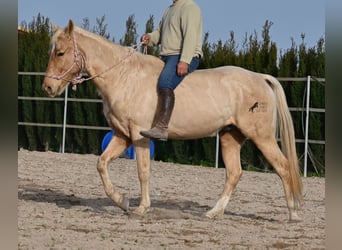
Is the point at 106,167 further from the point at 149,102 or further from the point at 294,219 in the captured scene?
the point at 294,219

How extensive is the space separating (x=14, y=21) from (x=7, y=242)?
35 cm

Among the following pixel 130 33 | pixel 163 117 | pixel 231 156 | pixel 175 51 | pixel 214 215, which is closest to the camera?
pixel 163 117

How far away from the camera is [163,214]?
229 inches

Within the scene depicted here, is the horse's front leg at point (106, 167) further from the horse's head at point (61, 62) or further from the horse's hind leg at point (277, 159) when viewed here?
the horse's hind leg at point (277, 159)

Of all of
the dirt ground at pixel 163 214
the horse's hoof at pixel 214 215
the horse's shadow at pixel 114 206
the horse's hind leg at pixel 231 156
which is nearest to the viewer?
the dirt ground at pixel 163 214

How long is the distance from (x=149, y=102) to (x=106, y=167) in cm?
70

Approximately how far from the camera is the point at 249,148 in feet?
38.3

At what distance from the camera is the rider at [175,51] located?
5.45m

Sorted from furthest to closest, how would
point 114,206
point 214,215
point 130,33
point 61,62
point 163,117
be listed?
point 130,33, point 114,206, point 214,215, point 61,62, point 163,117

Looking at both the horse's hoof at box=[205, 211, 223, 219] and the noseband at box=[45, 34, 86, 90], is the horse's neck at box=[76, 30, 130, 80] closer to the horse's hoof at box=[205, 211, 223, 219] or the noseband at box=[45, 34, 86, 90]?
the noseband at box=[45, 34, 86, 90]

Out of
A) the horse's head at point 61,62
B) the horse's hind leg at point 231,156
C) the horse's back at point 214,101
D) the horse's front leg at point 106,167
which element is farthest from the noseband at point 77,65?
the horse's hind leg at point 231,156

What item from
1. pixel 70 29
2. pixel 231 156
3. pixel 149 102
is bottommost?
pixel 231 156

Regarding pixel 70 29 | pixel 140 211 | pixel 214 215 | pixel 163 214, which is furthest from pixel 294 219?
pixel 70 29

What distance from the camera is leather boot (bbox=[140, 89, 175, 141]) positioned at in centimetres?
540
